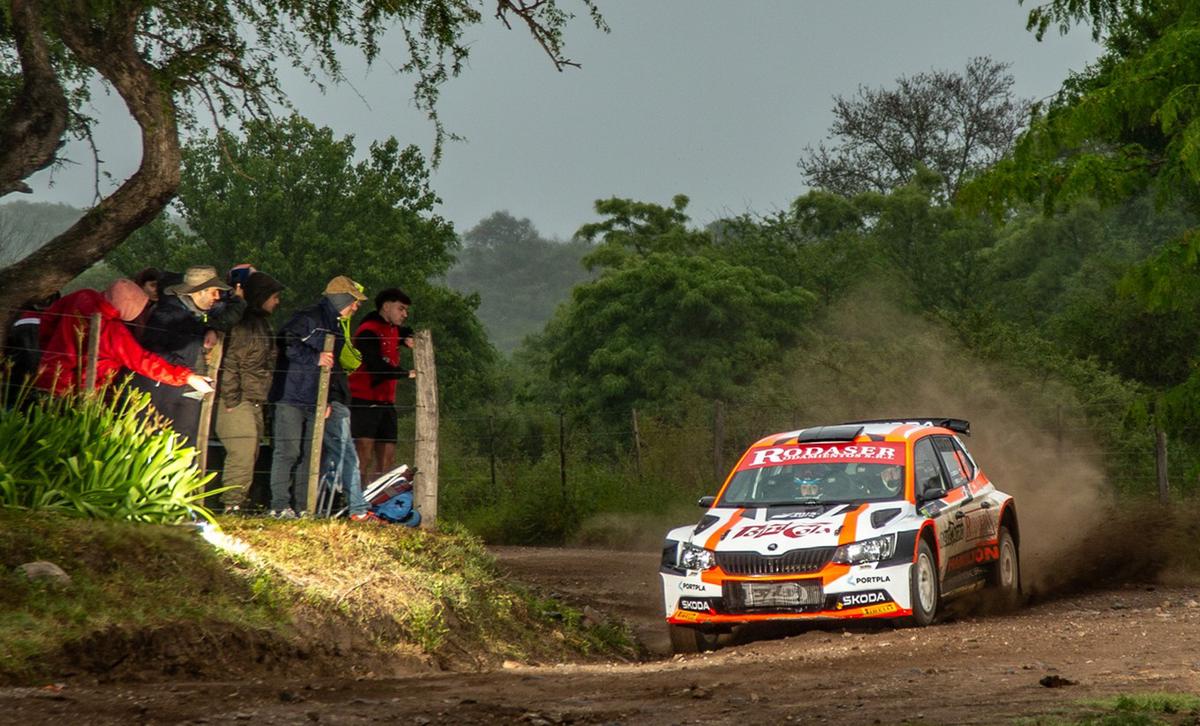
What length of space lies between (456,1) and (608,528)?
11.1m

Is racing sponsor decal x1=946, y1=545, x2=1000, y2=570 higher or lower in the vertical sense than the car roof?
lower

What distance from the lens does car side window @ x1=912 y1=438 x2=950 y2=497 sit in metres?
12.8

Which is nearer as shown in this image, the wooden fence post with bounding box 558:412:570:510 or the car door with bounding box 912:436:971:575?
→ the car door with bounding box 912:436:971:575

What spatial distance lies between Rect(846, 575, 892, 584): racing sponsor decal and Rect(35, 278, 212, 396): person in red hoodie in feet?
17.8

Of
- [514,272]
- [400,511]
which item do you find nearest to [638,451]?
[400,511]

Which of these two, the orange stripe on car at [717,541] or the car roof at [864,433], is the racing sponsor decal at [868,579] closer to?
the orange stripe on car at [717,541]

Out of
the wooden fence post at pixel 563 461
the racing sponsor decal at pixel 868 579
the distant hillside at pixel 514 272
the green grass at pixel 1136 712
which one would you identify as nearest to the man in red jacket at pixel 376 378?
the racing sponsor decal at pixel 868 579

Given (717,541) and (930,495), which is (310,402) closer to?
(717,541)

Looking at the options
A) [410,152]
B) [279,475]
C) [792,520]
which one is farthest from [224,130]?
[410,152]

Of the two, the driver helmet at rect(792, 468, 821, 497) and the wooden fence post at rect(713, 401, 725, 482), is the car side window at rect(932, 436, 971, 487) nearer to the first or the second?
the driver helmet at rect(792, 468, 821, 497)

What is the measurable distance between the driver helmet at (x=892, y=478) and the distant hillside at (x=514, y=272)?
502 feet

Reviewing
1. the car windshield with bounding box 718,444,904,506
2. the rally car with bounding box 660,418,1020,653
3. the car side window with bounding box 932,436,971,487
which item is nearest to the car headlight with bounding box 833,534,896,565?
the rally car with bounding box 660,418,1020,653

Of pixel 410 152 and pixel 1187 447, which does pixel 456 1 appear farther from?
pixel 410 152

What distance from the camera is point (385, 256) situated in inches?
2194
